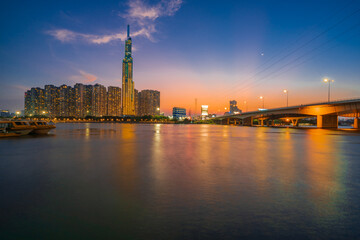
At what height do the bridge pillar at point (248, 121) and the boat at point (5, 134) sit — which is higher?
the bridge pillar at point (248, 121)

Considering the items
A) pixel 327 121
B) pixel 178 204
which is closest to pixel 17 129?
pixel 178 204

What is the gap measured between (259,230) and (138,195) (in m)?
4.18

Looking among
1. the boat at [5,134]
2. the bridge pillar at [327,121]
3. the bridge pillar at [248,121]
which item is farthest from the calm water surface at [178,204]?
the bridge pillar at [248,121]

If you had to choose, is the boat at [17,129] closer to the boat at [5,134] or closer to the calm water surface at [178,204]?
the boat at [5,134]

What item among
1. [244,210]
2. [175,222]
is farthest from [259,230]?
[175,222]

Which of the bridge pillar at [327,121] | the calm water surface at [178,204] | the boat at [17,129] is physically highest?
the bridge pillar at [327,121]

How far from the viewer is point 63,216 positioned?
5.45 m

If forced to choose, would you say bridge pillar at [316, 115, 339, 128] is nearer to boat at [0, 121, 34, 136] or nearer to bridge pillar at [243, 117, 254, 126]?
bridge pillar at [243, 117, 254, 126]

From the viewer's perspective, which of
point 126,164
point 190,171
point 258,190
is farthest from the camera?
point 126,164

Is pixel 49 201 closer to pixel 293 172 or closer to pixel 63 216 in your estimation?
pixel 63 216

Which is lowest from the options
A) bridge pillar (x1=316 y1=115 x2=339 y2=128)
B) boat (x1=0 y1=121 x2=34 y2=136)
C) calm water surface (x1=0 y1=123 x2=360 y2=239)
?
calm water surface (x1=0 y1=123 x2=360 y2=239)

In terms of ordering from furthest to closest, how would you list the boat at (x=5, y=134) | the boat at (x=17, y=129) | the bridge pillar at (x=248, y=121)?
1. the bridge pillar at (x=248, y=121)
2. the boat at (x=17, y=129)
3. the boat at (x=5, y=134)

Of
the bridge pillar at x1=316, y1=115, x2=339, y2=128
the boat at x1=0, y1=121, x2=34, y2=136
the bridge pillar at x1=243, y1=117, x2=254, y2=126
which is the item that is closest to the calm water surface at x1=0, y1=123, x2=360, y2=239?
the boat at x1=0, y1=121, x2=34, y2=136

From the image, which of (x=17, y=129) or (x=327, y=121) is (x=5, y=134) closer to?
(x=17, y=129)
